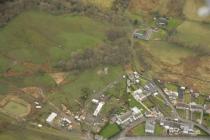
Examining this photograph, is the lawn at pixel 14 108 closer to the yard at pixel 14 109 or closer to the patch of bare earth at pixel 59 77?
the yard at pixel 14 109

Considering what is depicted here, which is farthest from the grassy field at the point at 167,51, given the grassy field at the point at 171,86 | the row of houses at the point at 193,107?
the row of houses at the point at 193,107

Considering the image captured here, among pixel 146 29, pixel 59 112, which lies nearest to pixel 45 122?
pixel 59 112

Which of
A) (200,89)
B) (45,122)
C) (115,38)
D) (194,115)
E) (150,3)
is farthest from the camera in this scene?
(150,3)

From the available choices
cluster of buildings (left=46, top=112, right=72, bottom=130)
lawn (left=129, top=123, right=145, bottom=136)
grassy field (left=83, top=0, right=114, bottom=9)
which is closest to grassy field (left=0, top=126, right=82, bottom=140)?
cluster of buildings (left=46, top=112, right=72, bottom=130)

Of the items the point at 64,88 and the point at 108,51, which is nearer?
the point at 64,88

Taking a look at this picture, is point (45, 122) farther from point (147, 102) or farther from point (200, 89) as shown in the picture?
point (200, 89)
